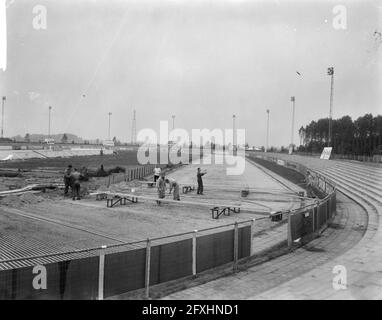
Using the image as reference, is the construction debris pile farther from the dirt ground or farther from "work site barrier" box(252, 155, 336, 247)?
"work site barrier" box(252, 155, 336, 247)

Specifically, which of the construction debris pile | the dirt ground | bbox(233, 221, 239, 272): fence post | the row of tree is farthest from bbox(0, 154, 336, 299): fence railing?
the row of tree

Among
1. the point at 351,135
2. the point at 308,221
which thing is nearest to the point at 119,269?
the point at 308,221

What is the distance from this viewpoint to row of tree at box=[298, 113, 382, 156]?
90.2 meters

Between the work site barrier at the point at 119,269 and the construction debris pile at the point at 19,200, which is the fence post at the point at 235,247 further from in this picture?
the construction debris pile at the point at 19,200

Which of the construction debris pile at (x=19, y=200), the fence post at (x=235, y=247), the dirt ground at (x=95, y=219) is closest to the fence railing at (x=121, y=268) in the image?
the fence post at (x=235, y=247)

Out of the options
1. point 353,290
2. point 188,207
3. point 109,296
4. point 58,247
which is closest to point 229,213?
point 188,207

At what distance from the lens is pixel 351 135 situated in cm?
12094

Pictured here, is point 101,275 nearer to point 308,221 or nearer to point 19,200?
point 308,221

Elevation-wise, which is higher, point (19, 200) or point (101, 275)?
point (101, 275)

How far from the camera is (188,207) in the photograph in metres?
20.0

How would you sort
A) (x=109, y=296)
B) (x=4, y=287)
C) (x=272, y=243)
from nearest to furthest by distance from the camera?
(x=4, y=287), (x=109, y=296), (x=272, y=243)

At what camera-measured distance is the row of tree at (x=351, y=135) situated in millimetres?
90250
